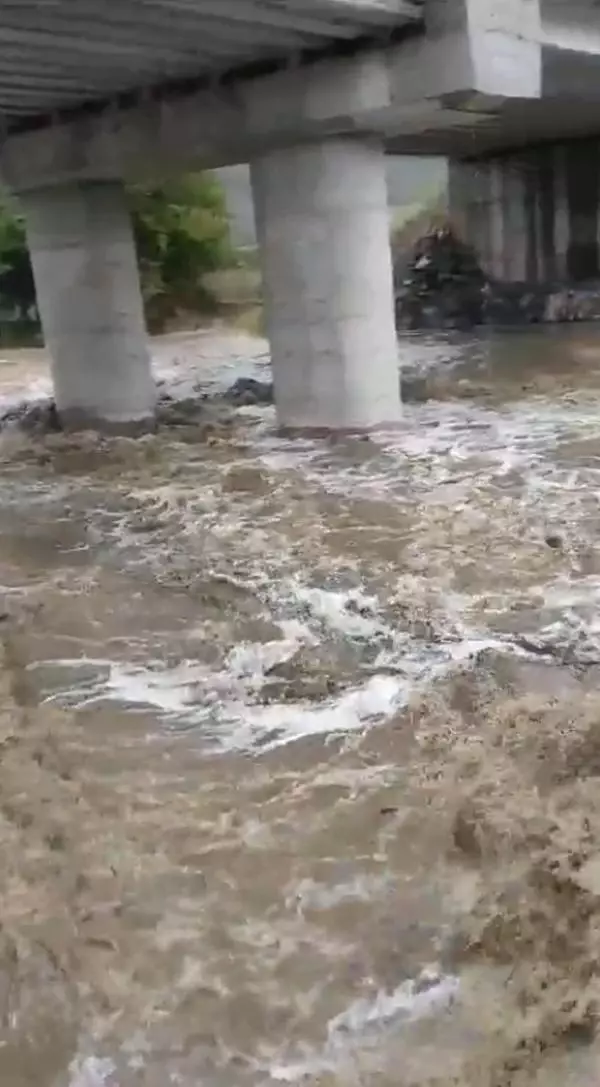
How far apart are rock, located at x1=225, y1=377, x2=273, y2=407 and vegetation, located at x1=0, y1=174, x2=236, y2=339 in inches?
364

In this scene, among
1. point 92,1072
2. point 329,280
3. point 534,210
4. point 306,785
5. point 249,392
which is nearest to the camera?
point 92,1072

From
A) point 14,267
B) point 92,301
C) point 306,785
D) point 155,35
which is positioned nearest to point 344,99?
point 155,35

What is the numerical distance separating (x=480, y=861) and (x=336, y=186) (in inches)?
296

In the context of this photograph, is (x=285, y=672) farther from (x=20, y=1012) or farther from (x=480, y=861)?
(x=20, y=1012)

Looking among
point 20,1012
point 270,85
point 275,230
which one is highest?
point 270,85

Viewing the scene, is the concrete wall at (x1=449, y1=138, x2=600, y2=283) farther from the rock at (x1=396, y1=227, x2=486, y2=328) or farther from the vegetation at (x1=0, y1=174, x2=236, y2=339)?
the vegetation at (x1=0, y1=174, x2=236, y2=339)

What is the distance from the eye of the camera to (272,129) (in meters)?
10.1

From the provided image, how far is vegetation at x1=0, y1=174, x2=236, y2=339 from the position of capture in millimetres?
23031

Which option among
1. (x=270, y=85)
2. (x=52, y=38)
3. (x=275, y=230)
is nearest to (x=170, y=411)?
(x=275, y=230)

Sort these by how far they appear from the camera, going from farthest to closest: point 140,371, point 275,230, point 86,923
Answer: point 140,371
point 275,230
point 86,923

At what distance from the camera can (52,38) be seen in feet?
28.2

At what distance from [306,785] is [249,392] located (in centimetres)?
1016

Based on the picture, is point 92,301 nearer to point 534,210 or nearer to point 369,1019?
point 369,1019

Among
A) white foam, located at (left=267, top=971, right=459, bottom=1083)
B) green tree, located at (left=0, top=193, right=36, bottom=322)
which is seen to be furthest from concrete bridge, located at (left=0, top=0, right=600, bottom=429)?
green tree, located at (left=0, top=193, right=36, bottom=322)
